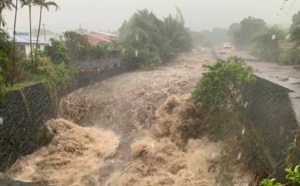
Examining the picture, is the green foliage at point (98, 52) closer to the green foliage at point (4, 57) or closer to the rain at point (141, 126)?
the rain at point (141, 126)

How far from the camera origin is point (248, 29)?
177ft

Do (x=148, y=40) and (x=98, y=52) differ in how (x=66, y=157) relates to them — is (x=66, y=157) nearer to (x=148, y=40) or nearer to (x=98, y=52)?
(x=98, y=52)

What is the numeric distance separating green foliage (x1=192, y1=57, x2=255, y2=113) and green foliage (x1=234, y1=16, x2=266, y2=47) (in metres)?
42.6

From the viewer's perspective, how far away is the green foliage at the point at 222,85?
38.8 feet

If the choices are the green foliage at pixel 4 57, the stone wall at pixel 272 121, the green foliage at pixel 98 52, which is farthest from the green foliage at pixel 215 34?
the green foliage at pixel 4 57

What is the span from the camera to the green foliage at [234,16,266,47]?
5275cm

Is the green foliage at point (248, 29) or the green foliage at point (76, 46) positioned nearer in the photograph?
the green foliage at point (76, 46)

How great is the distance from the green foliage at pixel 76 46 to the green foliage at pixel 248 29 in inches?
1459

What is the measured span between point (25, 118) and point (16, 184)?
248 inches

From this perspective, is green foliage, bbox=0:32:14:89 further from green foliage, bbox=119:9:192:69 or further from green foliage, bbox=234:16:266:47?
green foliage, bbox=234:16:266:47

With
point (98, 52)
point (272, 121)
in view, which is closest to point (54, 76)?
point (98, 52)

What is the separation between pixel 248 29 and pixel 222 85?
1804 inches

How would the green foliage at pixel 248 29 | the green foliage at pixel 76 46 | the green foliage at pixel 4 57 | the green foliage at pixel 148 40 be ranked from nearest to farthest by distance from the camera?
1. the green foliage at pixel 4 57
2. the green foliage at pixel 76 46
3. the green foliage at pixel 148 40
4. the green foliage at pixel 248 29

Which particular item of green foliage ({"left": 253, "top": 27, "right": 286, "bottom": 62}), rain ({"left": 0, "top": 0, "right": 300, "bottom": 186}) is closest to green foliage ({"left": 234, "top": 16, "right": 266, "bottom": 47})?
green foliage ({"left": 253, "top": 27, "right": 286, "bottom": 62})
